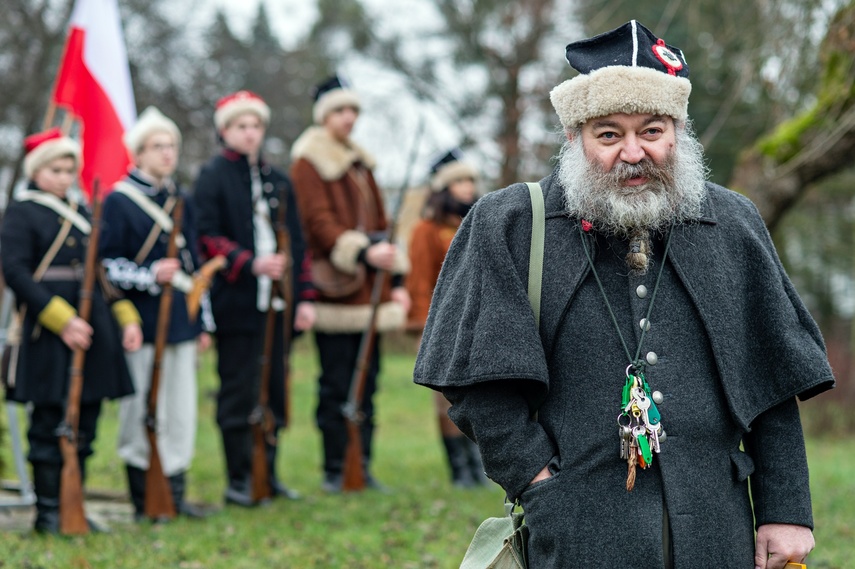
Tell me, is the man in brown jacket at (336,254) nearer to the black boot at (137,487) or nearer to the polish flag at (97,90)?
the polish flag at (97,90)

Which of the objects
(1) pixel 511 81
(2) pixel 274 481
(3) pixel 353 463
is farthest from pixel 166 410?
(1) pixel 511 81

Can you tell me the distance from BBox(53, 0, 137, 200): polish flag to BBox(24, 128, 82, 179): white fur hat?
1.22 metres

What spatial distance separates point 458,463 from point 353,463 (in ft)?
3.07

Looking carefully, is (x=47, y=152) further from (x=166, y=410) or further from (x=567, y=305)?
(x=567, y=305)

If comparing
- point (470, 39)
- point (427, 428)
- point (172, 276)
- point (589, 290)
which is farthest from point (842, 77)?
point (470, 39)

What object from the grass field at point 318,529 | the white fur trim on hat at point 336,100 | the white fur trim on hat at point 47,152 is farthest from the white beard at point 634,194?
the white fur trim on hat at point 336,100

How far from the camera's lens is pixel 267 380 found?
7535 millimetres

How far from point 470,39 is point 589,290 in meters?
20.4

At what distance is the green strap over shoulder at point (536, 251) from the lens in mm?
2982

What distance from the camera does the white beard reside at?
3010 millimetres

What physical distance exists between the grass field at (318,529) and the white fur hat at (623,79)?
3.42 m

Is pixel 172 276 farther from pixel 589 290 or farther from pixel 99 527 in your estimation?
pixel 589 290

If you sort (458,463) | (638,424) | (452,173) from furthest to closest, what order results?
1. (452,173)
2. (458,463)
3. (638,424)

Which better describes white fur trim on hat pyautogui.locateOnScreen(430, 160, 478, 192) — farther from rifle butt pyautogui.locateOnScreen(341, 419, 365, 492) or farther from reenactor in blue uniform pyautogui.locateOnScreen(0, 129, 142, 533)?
reenactor in blue uniform pyautogui.locateOnScreen(0, 129, 142, 533)
